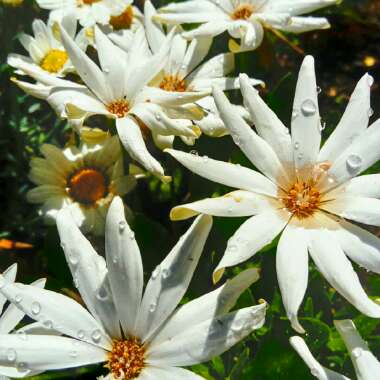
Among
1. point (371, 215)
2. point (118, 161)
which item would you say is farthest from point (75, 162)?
point (371, 215)

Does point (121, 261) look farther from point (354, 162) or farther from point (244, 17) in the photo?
point (244, 17)

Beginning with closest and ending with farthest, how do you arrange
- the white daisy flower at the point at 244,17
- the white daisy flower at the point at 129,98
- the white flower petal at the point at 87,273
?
the white flower petal at the point at 87,273 < the white daisy flower at the point at 129,98 < the white daisy flower at the point at 244,17

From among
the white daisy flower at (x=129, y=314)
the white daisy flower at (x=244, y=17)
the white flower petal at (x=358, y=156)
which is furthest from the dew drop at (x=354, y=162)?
the white daisy flower at (x=244, y=17)

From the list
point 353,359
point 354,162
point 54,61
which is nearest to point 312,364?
point 353,359

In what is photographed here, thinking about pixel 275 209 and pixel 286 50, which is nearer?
pixel 275 209

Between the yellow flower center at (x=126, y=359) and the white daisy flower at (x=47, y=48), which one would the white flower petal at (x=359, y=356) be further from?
the white daisy flower at (x=47, y=48)

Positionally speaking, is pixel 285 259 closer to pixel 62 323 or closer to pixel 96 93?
pixel 62 323
